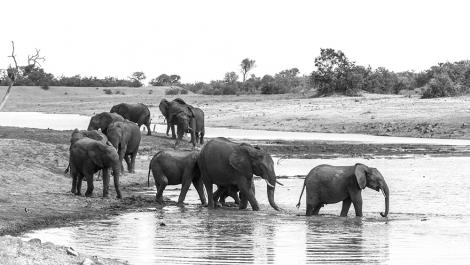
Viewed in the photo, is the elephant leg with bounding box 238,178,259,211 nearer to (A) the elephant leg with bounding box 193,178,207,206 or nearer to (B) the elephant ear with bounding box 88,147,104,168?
(A) the elephant leg with bounding box 193,178,207,206

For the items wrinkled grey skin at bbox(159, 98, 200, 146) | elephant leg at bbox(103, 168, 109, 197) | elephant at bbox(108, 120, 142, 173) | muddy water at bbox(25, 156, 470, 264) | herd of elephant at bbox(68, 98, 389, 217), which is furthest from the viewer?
wrinkled grey skin at bbox(159, 98, 200, 146)

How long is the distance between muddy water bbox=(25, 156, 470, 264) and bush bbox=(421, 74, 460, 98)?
31.1m

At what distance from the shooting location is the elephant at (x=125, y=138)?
22.4 m

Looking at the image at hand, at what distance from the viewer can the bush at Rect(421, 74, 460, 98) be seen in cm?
4934

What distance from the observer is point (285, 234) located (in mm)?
13352

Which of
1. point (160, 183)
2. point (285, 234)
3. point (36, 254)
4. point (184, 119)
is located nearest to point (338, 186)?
point (285, 234)

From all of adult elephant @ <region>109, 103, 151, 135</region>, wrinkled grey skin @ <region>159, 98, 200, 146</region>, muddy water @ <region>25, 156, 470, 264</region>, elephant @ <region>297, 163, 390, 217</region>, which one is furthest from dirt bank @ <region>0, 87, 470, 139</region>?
elephant @ <region>297, 163, 390, 217</region>

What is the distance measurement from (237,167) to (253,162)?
1.00 feet

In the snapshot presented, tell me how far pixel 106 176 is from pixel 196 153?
168 cm

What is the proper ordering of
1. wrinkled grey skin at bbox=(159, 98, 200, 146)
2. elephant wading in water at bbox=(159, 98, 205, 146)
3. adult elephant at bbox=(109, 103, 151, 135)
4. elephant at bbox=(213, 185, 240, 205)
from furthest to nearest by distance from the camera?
1. adult elephant at bbox=(109, 103, 151, 135)
2. elephant wading in water at bbox=(159, 98, 205, 146)
3. wrinkled grey skin at bbox=(159, 98, 200, 146)
4. elephant at bbox=(213, 185, 240, 205)

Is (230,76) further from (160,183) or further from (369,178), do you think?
(369,178)

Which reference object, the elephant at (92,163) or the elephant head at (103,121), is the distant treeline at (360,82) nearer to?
the elephant head at (103,121)

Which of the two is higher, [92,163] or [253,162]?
[253,162]

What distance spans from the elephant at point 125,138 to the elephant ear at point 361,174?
26.1 ft
